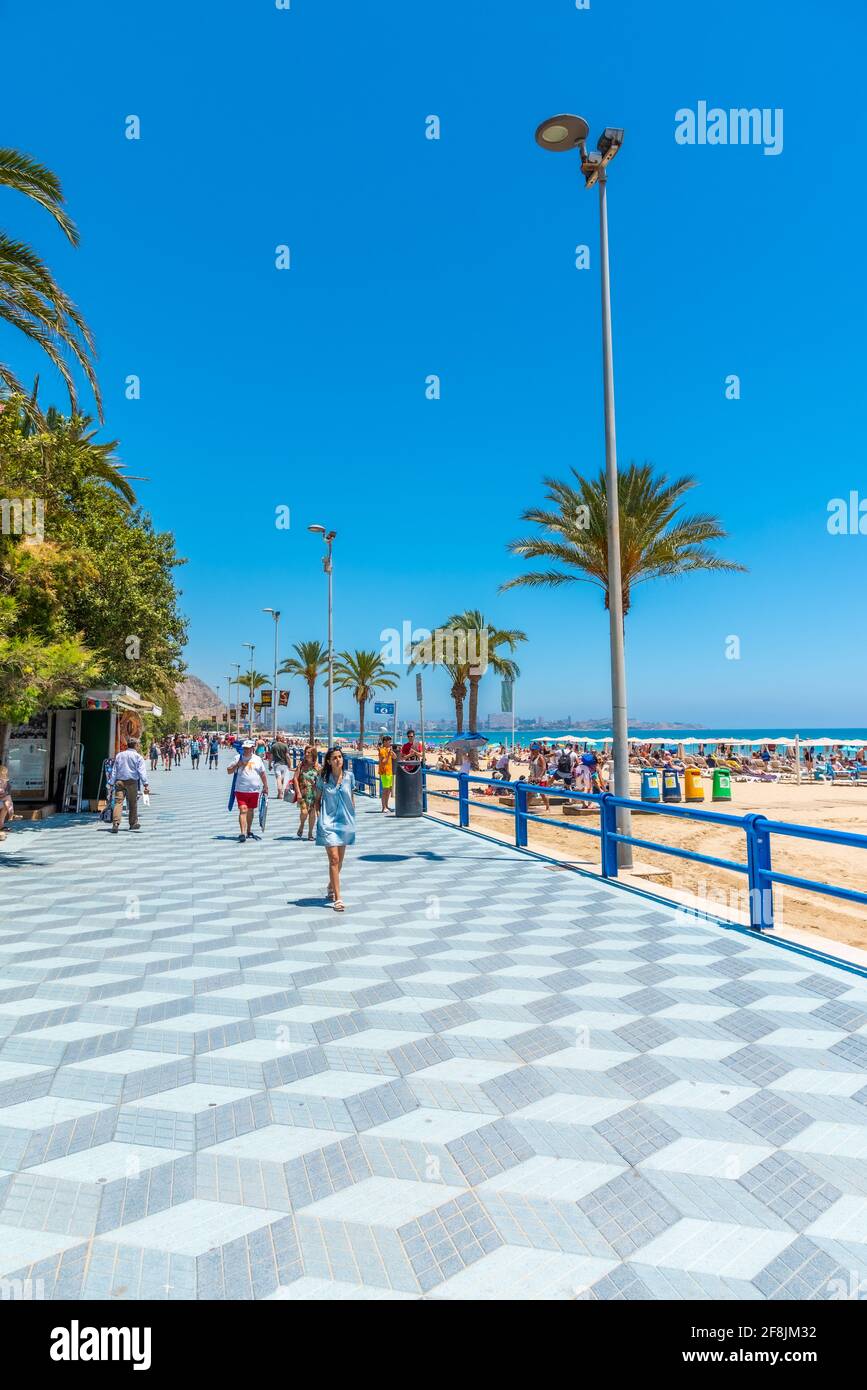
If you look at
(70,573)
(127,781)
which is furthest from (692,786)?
(70,573)

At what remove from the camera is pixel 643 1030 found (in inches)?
178

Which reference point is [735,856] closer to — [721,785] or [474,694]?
[721,785]

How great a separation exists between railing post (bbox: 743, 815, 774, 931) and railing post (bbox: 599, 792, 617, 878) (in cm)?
254

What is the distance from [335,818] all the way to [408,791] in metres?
9.54

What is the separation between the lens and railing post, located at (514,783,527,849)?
1170 centimetres

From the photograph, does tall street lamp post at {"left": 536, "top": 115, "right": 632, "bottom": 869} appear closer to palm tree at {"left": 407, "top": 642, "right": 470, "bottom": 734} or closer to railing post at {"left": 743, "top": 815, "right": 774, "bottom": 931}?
railing post at {"left": 743, "top": 815, "right": 774, "bottom": 931}

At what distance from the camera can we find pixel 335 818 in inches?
316

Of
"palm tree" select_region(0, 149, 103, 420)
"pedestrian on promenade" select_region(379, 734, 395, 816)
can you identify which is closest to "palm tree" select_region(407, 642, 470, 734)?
"pedestrian on promenade" select_region(379, 734, 395, 816)

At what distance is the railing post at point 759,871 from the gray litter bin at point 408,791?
10.9 m

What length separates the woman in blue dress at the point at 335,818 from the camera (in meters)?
7.90

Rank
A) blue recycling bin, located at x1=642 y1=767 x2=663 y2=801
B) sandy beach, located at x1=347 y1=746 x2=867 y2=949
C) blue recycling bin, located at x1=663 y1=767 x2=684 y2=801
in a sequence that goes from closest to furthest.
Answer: sandy beach, located at x1=347 y1=746 x2=867 y2=949
blue recycling bin, located at x1=642 y1=767 x2=663 y2=801
blue recycling bin, located at x1=663 y1=767 x2=684 y2=801

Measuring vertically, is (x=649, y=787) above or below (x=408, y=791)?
below
